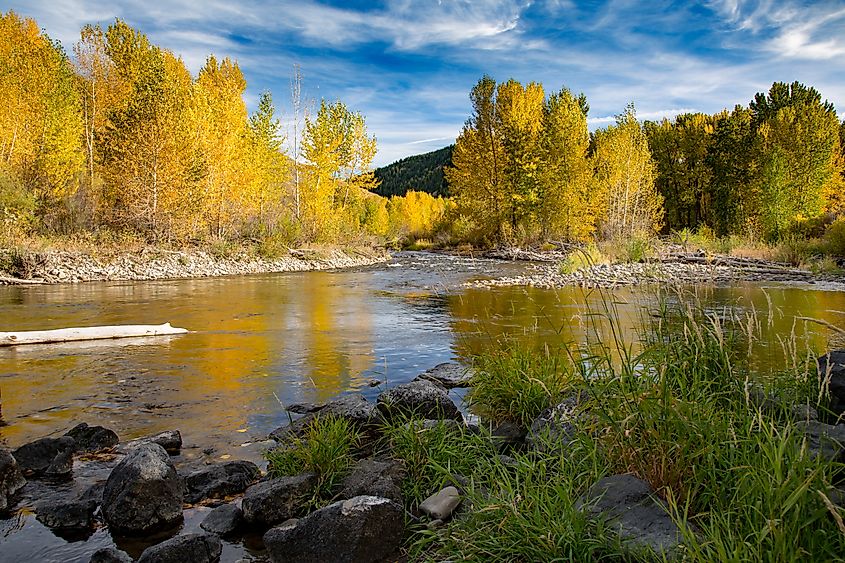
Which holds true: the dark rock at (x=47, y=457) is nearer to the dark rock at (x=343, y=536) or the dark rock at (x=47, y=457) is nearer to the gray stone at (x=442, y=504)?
the dark rock at (x=343, y=536)

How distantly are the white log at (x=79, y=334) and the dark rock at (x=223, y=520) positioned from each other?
7.24 meters

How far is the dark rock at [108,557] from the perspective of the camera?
326cm

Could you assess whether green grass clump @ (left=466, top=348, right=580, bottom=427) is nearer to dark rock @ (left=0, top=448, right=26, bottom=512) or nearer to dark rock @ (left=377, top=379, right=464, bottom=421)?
dark rock @ (left=377, top=379, right=464, bottom=421)

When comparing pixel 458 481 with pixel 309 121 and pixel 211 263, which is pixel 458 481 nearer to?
pixel 211 263

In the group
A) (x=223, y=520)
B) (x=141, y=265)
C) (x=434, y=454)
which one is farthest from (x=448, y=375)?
(x=141, y=265)

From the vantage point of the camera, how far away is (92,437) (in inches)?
210

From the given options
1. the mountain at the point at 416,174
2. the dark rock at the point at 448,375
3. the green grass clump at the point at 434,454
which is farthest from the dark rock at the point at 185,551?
the mountain at the point at 416,174

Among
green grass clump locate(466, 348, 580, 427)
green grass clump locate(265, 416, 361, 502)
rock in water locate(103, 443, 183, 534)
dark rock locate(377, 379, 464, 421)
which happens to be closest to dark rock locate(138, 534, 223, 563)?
rock in water locate(103, 443, 183, 534)

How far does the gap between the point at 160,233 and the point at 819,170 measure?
1371 inches

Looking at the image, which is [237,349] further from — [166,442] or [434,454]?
[434,454]

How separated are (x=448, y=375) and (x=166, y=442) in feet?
11.9

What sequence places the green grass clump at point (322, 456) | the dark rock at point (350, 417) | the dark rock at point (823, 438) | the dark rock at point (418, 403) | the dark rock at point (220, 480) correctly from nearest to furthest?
1. the dark rock at point (823, 438)
2. the green grass clump at point (322, 456)
3. the dark rock at point (220, 480)
4. the dark rock at point (350, 417)
5. the dark rock at point (418, 403)

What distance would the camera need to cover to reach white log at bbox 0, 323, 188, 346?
30.0ft

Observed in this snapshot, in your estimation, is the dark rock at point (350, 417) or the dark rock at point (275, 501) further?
the dark rock at point (350, 417)
